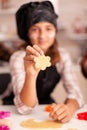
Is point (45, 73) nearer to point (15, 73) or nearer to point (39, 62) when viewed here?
point (15, 73)

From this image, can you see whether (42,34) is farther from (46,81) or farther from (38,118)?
(38,118)

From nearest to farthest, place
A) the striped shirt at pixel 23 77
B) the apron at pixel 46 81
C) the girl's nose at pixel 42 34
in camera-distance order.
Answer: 1. the striped shirt at pixel 23 77
2. the girl's nose at pixel 42 34
3. the apron at pixel 46 81

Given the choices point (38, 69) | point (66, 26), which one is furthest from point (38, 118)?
point (66, 26)

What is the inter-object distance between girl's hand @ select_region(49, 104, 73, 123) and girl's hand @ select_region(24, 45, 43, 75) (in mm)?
162

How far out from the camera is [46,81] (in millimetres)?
1480

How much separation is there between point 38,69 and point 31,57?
58mm

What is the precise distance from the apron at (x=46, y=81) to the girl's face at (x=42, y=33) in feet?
0.63

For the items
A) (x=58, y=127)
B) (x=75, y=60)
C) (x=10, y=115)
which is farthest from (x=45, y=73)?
(x=75, y=60)

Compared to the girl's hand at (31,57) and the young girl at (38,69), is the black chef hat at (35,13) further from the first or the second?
the girl's hand at (31,57)

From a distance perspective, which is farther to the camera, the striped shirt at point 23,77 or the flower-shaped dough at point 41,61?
the striped shirt at point 23,77

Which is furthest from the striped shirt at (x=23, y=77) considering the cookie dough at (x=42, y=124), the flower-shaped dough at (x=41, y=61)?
the flower-shaped dough at (x=41, y=61)

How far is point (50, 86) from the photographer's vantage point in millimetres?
1510

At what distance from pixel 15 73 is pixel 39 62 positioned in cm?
33

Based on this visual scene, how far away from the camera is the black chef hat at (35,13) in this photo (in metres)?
1.29
